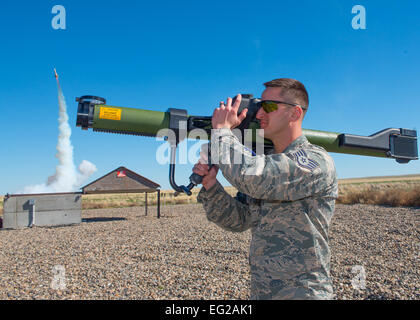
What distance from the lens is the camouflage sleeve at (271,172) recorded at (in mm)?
1857

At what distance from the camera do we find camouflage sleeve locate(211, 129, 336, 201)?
Result: 1857 millimetres

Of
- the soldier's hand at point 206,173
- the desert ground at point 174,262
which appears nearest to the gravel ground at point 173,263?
the desert ground at point 174,262

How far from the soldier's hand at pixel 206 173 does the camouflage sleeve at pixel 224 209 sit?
47mm

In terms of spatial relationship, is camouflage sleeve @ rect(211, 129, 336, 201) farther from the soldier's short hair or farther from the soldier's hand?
the soldier's short hair

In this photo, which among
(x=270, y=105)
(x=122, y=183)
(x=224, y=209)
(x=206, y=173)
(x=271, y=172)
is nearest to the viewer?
(x=271, y=172)

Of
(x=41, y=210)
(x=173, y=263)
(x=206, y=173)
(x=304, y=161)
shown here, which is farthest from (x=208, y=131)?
(x=41, y=210)

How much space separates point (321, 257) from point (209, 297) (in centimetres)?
512

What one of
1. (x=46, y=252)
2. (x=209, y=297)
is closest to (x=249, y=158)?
(x=209, y=297)

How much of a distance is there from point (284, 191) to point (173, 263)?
8112mm

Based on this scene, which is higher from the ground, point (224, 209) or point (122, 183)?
point (224, 209)

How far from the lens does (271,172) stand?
1867 mm

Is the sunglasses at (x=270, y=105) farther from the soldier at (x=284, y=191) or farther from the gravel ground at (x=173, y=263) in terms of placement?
the gravel ground at (x=173, y=263)

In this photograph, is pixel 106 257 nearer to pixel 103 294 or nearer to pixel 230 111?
pixel 103 294

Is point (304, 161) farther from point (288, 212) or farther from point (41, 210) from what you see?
point (41, 210)
